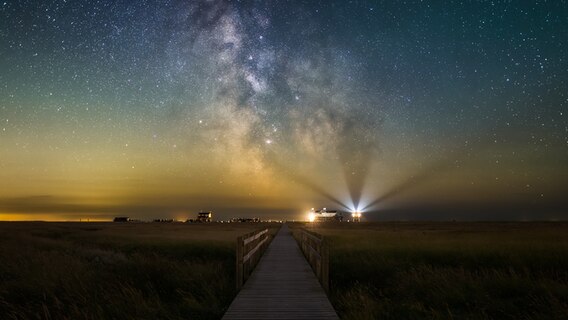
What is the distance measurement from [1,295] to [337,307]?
906 centimetres

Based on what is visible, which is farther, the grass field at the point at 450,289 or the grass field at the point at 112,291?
the grass field at the point at 450,289

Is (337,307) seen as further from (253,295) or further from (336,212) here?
(336,212)

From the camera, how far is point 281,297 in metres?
10.4

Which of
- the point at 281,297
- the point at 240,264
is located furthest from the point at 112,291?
the point at 281,297

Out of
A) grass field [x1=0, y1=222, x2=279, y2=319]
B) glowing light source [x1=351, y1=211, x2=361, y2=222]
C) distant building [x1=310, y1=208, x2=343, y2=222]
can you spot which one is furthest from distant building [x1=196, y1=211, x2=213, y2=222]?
grass field [x1=0, y1=222, x2=279, y2=319]

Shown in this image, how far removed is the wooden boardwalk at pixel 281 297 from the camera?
8625mm

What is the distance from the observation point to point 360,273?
1628 cm

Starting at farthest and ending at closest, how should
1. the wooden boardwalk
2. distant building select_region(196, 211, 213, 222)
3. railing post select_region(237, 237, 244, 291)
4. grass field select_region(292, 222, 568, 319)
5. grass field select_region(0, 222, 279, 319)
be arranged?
distant building select_region(196, 211, 213, 222) < railing post select_region(237, 237, 244, 291) < grass field select_region(292, 222, 568, 319) < grass field select_region(0, 222, 279, 319) < the wooden boardwalk

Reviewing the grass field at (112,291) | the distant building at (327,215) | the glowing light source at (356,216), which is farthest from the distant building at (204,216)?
the grass field at (112,291)

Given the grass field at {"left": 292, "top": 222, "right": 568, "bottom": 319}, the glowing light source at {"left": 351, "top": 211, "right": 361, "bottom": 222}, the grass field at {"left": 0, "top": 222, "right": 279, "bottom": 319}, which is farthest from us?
the glowing light source at {"left": 351, "top": 211, "right": 361, "bottom": 222}

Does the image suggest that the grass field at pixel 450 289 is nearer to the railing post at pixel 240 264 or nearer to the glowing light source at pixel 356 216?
the railing post at pixel 240 264

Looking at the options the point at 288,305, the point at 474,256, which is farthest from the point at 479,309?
the point at 474,256

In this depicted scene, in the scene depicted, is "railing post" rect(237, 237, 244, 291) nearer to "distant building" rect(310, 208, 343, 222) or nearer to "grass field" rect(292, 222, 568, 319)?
"grass field" rect(292, 222, 568, 319)

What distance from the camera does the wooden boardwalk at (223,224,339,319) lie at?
8625mm
